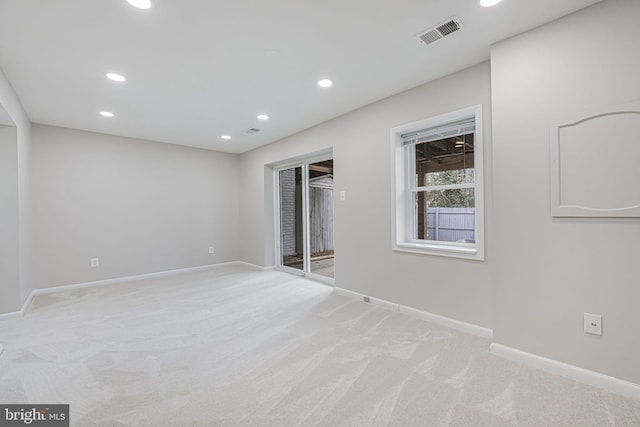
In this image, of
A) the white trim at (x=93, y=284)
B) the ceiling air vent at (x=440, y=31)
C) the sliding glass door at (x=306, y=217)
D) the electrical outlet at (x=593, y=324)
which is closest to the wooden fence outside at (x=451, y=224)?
the electrical outlet at (x=593, y=324)

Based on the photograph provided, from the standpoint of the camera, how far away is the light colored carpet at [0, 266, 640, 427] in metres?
1.66

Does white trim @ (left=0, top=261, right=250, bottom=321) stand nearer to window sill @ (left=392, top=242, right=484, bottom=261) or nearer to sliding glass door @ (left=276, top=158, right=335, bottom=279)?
sliding glass door @ (left=276, top=158, right=335, bottom=279)

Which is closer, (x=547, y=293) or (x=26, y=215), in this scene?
(x=547, y=293)

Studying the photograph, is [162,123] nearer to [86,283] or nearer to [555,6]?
[86,283]

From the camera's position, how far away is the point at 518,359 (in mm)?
2213

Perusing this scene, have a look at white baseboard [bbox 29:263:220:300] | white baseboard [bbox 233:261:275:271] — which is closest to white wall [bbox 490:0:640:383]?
white baseboard [bbox 233:261:275:271]

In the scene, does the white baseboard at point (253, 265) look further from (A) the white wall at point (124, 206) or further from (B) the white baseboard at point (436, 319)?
(B) the white baseboard at point (436, 319)

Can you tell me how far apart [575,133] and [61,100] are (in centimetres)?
505

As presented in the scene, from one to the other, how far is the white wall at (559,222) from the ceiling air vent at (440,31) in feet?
1.57

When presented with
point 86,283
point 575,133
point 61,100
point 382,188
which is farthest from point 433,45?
point 86,283

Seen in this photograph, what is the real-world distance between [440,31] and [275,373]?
2839mm

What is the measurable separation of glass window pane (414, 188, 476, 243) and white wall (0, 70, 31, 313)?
4.40 metres

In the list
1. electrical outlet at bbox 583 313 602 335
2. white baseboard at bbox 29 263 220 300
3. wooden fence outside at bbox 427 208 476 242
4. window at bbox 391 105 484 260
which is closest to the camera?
electrical outlet at bbox 583 313 602 335

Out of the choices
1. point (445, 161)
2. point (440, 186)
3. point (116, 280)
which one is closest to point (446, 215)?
point (440, 186)
